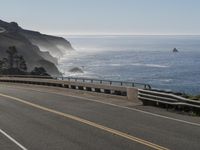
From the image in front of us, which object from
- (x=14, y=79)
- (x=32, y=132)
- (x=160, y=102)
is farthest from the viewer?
(x=14, y=79)

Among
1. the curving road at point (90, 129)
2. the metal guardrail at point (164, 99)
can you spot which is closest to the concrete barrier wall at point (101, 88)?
the metal guardrail at point (164, 99)

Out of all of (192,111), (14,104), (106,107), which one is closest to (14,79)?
(14,104)

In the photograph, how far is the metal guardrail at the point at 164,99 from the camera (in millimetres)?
20430

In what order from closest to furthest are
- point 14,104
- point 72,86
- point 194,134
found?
point 194,134 < point 14,104 < point 72,86

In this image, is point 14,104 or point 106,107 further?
point 14,104

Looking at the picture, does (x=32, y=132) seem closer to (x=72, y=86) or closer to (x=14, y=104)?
(x=14, y=104)

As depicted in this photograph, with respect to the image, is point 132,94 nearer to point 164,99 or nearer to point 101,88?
point 164,99

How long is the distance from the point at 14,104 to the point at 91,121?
8430 millimetres

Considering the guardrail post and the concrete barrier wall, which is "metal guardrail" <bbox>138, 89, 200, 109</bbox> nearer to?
the guardrail post

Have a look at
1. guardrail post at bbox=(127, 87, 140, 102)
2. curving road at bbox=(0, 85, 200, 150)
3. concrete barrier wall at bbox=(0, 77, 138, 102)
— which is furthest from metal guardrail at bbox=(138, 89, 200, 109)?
curving road at bbox=(0, 85, 200, 150)

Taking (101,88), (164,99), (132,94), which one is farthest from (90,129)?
(101,88)

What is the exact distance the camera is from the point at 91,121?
728 inches

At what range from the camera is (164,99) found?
22188 millimetres

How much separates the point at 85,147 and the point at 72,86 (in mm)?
23210
